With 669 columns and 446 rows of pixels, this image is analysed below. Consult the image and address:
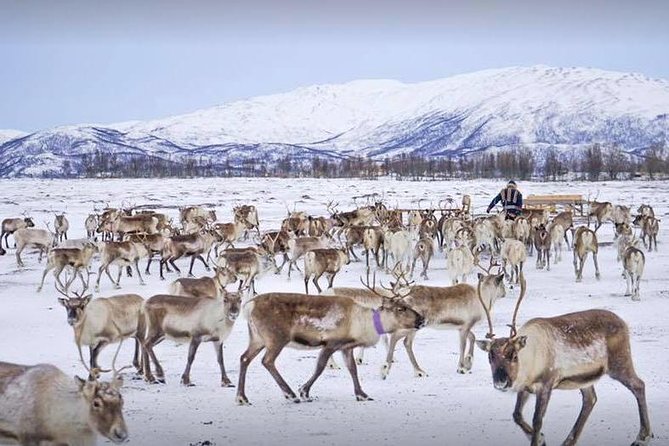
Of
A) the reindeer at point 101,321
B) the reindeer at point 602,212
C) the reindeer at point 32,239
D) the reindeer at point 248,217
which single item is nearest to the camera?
the reindeer at point 101,321

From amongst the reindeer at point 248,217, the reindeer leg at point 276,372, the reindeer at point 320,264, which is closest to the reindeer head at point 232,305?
the reindeer leg at point 276,372

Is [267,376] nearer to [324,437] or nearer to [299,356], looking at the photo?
[299,356]

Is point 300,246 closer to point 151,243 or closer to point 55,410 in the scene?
point 151,243

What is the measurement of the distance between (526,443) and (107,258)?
13152 millimetres

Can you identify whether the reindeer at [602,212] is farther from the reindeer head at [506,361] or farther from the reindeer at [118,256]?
the reindeer head at [506,361]

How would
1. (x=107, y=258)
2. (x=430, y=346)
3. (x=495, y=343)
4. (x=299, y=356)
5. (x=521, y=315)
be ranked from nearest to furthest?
1. (x=495, y=343)
2. (x=299, y=356)
3. (x=430, y=346)
4. (x=521, y=315)
5. (x=107, y=258)

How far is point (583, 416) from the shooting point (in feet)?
22.6

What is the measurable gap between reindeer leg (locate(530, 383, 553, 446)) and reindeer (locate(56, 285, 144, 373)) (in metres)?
5.40

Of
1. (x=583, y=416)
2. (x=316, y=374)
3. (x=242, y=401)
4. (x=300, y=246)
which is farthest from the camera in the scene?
(x=300, y=246)

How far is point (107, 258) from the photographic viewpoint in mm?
17938

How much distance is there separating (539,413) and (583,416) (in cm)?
58

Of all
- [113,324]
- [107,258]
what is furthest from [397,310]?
[107,258]

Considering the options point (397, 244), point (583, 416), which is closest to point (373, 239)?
point (397, 244)

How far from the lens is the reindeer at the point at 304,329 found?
8.68 meters
